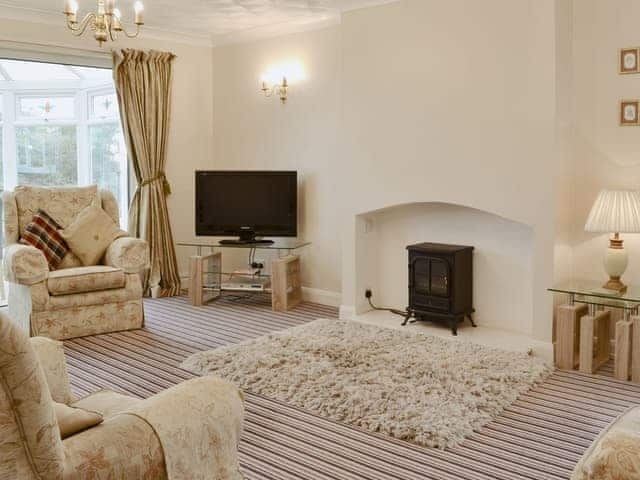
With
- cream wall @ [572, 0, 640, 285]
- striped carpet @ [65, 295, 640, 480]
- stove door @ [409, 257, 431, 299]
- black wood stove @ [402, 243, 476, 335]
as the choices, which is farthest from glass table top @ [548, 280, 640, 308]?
stove door @ [409, 257, 431, 299]

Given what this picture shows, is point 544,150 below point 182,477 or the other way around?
the other way around

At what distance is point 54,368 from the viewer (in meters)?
2.16

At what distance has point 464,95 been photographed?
15.0ft

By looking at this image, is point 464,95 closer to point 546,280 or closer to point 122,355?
point 546,280

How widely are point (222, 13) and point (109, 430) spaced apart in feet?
15.2

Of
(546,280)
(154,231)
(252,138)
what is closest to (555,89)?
(546,280)

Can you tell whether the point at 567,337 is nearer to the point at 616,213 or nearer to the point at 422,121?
the point at 616,213

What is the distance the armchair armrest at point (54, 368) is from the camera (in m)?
2.13

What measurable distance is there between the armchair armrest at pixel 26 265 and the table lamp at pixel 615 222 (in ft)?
12.1

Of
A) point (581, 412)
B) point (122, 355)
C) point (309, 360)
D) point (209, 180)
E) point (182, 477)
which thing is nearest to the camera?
point (182, 477)

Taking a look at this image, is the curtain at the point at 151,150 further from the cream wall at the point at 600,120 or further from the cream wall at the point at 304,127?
the cream wall at the point at 600,120

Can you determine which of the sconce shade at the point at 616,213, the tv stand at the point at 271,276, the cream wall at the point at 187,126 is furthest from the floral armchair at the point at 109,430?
the cream wall at the point at 187,126

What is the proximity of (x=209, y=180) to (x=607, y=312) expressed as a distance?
142 inches

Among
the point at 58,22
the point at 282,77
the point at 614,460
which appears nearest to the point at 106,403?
the point at 614,460
